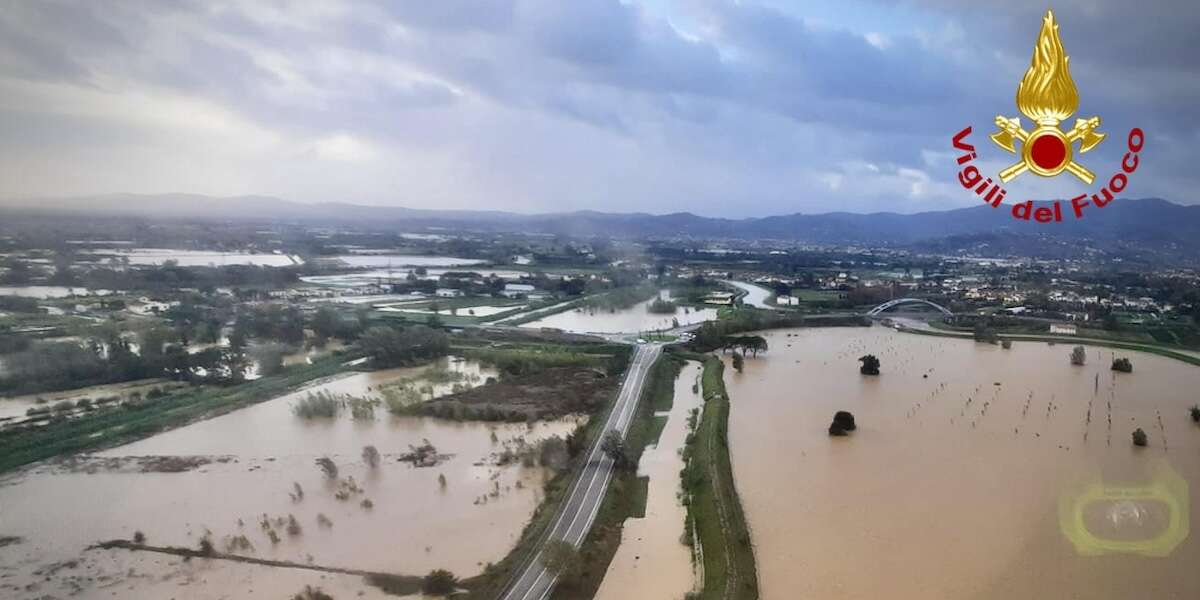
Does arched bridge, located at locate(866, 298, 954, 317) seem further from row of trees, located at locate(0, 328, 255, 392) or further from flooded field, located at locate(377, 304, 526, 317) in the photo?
row of trees, located at locate(0, 328, 255, 392)

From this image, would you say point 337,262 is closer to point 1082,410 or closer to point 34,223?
point 34,223

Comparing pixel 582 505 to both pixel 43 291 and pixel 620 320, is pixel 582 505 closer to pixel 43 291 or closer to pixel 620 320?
pixel 43 291

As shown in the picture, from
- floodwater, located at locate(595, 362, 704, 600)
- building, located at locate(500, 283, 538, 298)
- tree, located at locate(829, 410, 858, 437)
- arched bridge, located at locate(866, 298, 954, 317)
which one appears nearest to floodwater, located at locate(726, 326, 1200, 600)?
tree, located at locate(829, 410, 858, 437)

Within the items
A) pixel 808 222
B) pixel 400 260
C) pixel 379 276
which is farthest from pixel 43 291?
pixel 808 222

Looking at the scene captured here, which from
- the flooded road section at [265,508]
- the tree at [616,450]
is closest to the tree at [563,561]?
the flooded road section at [265,508]

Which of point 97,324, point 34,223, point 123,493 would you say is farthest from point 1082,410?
point 97,324

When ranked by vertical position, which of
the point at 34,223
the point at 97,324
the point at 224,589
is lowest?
the point at 224,589
